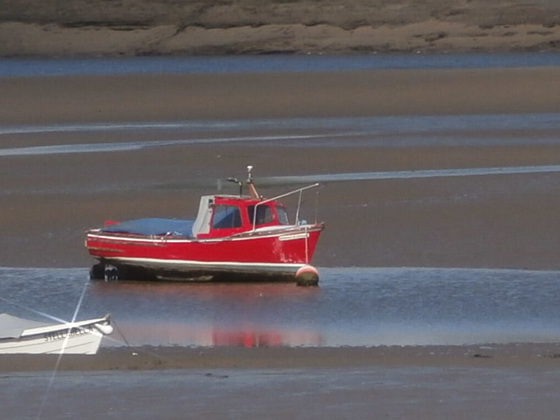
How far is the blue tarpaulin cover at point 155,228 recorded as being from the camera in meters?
12.9

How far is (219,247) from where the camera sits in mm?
12445

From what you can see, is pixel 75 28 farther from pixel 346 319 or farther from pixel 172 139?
pixel 346 319

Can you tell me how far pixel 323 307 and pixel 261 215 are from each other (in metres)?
1.92

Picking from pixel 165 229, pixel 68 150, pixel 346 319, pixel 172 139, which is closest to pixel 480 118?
pixel 172 139

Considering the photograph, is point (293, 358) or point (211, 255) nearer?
point (293, 358)

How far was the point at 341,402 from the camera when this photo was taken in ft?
22.9

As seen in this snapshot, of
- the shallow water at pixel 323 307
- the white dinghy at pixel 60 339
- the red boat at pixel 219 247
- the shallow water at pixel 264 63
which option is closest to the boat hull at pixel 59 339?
the white dinghy at pixel 60 339

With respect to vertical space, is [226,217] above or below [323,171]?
above

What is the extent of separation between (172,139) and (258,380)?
1602cm

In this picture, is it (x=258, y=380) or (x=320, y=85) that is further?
(x=320, y=85)

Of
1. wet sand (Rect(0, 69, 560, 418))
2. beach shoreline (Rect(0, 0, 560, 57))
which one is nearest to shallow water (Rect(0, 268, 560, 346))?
wet sand (Rect(0, 69, 560, 418))

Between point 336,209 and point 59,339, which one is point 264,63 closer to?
point 336,209

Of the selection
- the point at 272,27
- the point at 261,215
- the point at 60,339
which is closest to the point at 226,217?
the point at 261,215

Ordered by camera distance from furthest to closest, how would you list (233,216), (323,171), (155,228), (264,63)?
(264,63) → (323,171) → (155,228) → (233,216)
